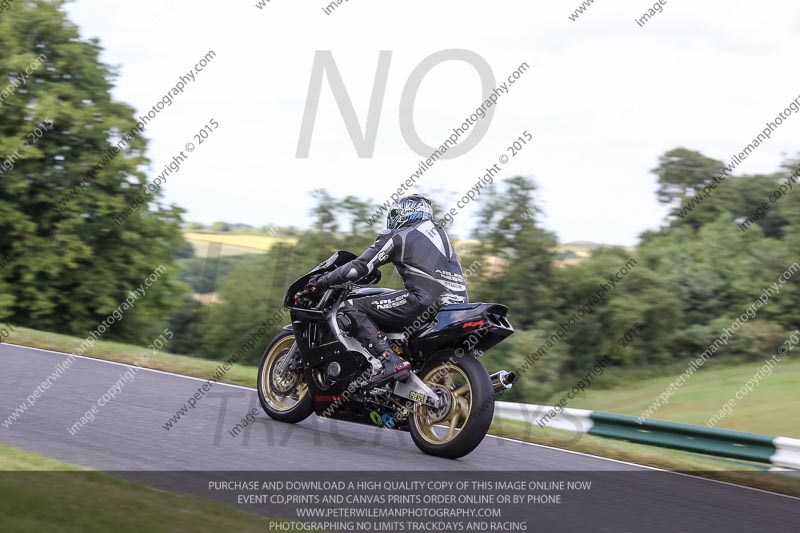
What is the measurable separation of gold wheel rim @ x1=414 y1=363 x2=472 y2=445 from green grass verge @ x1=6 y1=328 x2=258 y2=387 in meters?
4.46

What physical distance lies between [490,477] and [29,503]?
3.56 meters

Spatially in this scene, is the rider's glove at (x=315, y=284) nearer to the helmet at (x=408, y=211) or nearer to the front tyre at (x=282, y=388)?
the front tyre at (x=282, y=388)

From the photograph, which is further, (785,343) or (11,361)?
(785,343)

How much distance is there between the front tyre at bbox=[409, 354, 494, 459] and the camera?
305 inches

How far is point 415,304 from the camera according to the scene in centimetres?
833

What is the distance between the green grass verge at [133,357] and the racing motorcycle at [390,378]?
3.22 m

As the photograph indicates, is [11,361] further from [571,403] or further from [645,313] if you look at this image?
[645,313]

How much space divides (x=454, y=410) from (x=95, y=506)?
11.7ft

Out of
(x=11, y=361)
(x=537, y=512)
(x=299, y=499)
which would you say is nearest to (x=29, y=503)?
(x=299, y=499)

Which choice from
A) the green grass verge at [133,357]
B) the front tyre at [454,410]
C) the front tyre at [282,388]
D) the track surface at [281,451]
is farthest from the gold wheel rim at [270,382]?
the green grass verge at [133,357]

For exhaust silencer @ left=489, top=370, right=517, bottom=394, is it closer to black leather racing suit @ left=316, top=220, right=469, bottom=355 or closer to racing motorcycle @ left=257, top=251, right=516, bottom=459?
racing motorcycle @ left=257, top=251, right=516, bottom=459

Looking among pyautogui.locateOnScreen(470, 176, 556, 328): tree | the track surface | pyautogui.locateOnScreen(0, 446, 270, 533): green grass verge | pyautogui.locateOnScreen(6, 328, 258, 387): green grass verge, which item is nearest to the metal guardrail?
the track surface

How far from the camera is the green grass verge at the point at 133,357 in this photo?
12.7 metres

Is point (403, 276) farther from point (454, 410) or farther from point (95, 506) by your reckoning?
point (95, 506)
